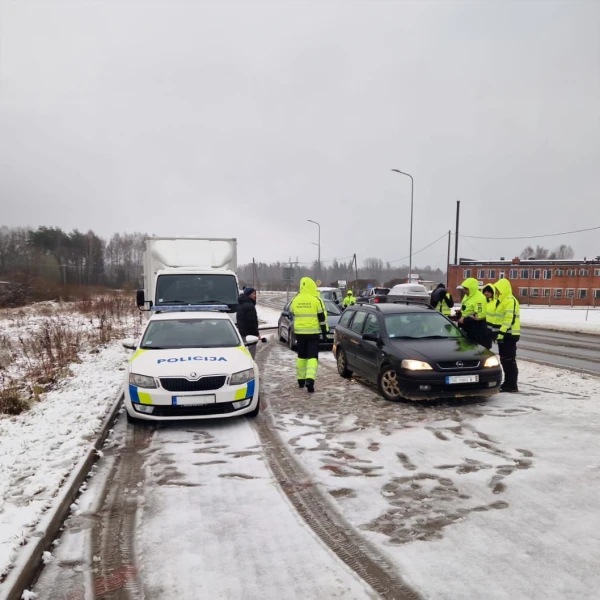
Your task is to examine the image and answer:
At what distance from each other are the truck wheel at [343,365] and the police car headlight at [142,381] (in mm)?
4448

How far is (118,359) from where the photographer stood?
11.7 meters

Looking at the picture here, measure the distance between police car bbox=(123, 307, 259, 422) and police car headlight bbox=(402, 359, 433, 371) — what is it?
2334 millimetres

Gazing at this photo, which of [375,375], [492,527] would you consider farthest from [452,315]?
[492,527]

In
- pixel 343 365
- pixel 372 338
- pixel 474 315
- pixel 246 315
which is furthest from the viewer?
pixel 343 365

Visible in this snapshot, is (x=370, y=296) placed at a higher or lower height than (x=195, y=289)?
lower

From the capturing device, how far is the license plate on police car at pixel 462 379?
7.10m

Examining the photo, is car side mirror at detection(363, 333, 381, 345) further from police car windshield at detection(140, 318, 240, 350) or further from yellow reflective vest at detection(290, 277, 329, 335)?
police car windshield at detection(140, 318, 240, 350)

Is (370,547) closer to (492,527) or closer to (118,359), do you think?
(492,527)

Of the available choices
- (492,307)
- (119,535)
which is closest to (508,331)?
(492,307)

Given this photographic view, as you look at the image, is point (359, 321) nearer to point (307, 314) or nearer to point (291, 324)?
point (307, 314)

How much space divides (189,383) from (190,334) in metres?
1.54

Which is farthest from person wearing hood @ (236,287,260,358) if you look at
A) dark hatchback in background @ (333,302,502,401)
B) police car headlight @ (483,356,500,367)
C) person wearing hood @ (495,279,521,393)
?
person wearing hood @ (495,279,521,393)

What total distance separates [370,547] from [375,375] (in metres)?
4.75

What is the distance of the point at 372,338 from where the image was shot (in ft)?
27.1
